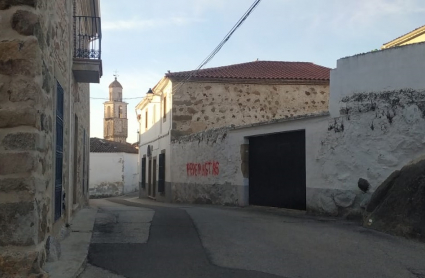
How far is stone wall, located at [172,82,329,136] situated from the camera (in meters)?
19.4

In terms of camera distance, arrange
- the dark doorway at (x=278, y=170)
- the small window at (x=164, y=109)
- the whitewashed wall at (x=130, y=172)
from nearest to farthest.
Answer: the dark doorway at (x=278, y=170), the small window at (x=164, y=109), the whitewashed wall at (x=130, y=172)

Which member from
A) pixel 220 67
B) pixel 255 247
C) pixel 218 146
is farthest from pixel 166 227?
pixel 220 67

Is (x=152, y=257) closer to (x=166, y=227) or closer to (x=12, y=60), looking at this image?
(x=166, y=227)

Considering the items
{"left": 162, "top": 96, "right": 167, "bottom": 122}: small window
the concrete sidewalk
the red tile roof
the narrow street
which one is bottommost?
the narrow street

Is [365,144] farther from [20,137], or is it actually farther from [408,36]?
[408,36]

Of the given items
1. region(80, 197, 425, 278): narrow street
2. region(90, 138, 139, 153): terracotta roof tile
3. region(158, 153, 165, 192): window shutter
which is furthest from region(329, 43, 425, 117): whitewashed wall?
region(90, 138, 139, 153): terracotta roof tile

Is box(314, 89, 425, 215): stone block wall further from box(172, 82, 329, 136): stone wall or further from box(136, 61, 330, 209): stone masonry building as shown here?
box(172, 82, 329, 136): stone wall

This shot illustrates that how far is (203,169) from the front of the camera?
15.3 m

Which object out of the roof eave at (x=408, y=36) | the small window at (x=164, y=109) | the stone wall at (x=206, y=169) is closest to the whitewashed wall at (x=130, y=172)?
the small window at (x=164, y=109)

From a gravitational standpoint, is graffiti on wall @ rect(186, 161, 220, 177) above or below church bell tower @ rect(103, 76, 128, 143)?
below

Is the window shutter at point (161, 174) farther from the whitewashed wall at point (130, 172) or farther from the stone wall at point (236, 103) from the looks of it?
the whitewashed wall at point (130, 172)

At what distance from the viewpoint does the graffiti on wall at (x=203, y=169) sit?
1433cm

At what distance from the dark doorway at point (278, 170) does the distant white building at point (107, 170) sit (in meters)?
24.0

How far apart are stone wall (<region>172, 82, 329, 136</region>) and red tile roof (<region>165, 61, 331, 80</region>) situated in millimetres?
378
